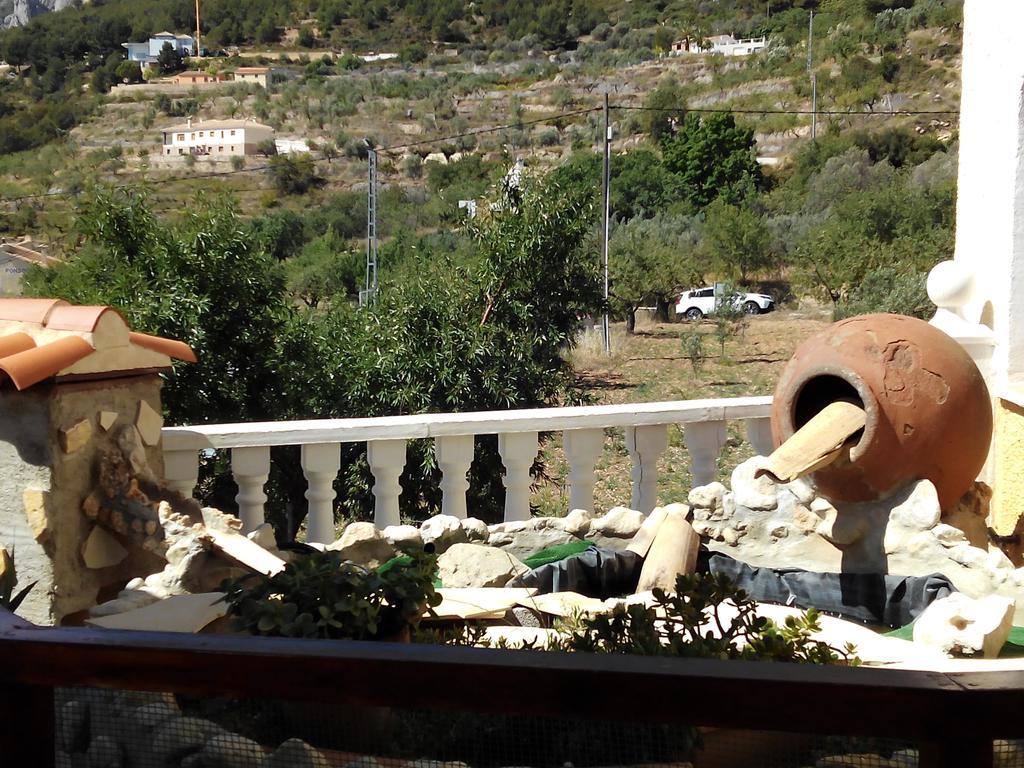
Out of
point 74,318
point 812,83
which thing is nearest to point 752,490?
point 74,318

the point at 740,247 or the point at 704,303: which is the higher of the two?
the point at 740,247

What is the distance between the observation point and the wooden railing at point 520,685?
1.34m

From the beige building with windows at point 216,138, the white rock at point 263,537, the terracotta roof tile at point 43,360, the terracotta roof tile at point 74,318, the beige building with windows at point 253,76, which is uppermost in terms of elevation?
the beige building with windows at point 253,76

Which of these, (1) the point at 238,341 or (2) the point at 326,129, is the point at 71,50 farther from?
(1) the point at 238,341

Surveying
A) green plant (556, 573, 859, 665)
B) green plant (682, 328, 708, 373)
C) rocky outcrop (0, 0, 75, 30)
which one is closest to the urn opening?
green plant (556, 573, 859, 665)

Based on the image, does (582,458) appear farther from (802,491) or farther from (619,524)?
(802,491)

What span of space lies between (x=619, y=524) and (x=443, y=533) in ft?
2.18

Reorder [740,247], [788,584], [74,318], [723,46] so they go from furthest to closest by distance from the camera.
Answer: [723,46], [740,247], [788,584], [74,318]

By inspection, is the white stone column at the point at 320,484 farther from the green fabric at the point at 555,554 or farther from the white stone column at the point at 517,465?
the green fabric at the point at 555,554

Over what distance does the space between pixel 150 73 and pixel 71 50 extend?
230 inches

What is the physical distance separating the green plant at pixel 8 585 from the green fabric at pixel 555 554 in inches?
65.3

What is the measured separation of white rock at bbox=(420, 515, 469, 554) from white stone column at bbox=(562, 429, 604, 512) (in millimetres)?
551

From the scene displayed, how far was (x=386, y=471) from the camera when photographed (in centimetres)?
446

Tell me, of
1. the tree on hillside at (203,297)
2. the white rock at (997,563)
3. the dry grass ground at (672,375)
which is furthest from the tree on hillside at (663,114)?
the white rock at (997,563)
